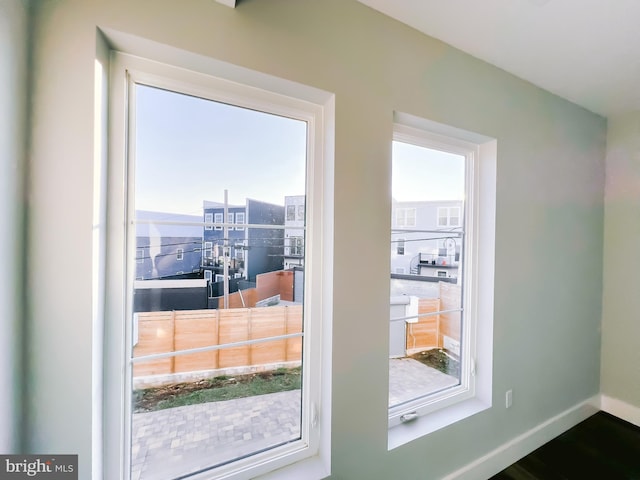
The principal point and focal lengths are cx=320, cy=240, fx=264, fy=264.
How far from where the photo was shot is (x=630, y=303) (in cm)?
214

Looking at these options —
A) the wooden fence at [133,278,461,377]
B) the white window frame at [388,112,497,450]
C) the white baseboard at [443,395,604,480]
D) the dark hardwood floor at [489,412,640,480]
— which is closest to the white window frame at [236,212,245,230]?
the wooden fence at [133,278,461,377]

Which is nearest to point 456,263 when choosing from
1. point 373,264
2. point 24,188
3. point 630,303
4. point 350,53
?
point 373,264

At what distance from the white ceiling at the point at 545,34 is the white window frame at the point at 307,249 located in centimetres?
61

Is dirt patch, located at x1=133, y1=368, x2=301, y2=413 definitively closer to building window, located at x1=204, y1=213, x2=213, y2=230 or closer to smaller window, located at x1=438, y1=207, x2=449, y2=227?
building window, located at x1=204, y1=213, x2=213, y2=230

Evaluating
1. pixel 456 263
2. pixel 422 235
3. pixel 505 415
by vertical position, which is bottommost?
pixel 505 415

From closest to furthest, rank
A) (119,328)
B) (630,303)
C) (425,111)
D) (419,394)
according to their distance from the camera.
Result: (119,328), (425,111), (419,394), (630,303)

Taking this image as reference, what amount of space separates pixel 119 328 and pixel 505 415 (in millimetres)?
2203

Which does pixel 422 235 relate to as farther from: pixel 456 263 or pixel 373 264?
pixel 373 264

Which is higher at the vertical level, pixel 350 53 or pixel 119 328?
pixel 350 53

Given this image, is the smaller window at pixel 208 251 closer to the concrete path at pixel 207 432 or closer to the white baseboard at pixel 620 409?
the concrete path at pixel 207 432

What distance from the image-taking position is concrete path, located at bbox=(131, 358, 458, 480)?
1030mm

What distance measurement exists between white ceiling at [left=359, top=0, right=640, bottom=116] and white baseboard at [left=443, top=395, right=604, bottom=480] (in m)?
2.34

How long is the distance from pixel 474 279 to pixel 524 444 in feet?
3.84

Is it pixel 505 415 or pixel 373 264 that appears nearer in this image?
pixel 373 264
